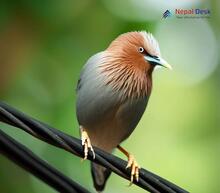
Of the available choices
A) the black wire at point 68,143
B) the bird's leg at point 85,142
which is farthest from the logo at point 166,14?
the black wire at point 68,143

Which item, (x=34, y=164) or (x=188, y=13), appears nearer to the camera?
(x=34, y=164)

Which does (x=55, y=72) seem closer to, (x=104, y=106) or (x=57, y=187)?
(x=104, y=106)

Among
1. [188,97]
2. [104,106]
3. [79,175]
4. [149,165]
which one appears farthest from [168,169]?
[104,106]

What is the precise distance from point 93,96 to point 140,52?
232mm

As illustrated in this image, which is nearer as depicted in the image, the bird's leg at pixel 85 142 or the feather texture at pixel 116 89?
the bird's leg at pixel 85 142

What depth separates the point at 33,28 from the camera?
8.59 ft

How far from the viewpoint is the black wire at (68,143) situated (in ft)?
4.74

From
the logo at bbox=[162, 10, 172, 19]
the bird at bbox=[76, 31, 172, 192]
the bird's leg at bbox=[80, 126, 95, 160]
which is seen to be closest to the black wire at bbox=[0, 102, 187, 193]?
the bird's leg at bbox=[80, 126, 95, 160]

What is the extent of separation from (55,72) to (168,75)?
32.5 inches

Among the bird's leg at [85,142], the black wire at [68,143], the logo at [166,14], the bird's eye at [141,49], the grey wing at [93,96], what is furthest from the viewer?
the logo at [166,14]

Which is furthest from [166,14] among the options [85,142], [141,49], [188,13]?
[85,142]

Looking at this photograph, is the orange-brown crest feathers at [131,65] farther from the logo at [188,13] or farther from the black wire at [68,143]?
the logo at [188,13]

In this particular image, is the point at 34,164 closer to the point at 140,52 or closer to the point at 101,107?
the point at 101,107

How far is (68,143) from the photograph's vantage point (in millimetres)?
1523
